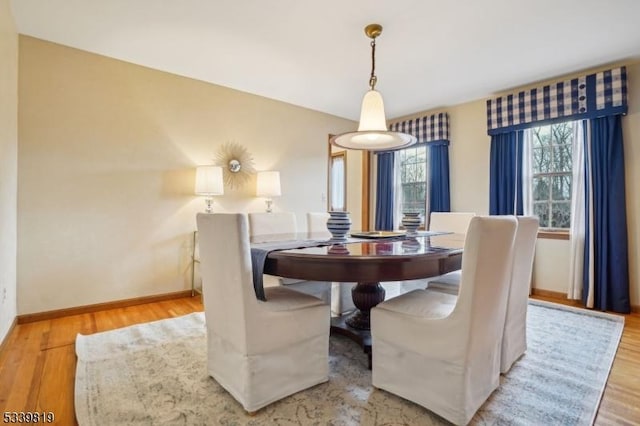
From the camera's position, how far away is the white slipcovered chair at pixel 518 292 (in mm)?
1808

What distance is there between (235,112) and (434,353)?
3.53 meters

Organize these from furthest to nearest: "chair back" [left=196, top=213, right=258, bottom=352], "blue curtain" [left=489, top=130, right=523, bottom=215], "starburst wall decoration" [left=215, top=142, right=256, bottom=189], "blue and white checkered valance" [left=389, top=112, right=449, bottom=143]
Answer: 1. "blue and white checkered valance" [left=389, top=112, right=449, bottom=143]
2. "starburst wall decoration" [left=215, top=142, right=256, bottom=189]
3. "blue curtain" [left=489, top=130, right=523, bottom=215]
4. "chair back" [left=196, top=213, right=258, bottom=352]

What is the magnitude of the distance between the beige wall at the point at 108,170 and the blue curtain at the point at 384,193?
226 centimetres

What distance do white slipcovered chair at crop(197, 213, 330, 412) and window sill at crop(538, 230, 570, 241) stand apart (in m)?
3.18

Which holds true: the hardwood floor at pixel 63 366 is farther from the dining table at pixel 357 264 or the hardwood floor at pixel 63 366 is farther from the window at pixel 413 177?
the window at pixel 413 177

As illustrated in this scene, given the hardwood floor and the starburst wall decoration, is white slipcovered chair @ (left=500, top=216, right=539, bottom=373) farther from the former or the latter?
the starburst wall decoration

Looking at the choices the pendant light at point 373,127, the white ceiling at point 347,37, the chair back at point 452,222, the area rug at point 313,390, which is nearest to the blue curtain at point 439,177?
the white ceiling at point 347,37

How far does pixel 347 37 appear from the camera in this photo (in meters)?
2.71

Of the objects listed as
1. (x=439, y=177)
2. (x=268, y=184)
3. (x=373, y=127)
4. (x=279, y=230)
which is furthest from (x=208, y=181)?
(x=439, y=177)

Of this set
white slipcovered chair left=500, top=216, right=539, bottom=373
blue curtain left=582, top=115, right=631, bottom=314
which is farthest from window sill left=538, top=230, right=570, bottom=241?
white slipcovered chair left=500, top=216, right=539, bottom=373

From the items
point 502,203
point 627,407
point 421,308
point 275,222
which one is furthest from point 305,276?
point 502,203

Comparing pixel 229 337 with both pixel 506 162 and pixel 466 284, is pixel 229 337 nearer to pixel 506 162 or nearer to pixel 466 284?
pixel 466 284

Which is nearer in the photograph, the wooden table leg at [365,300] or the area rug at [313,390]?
the area rug at [313,390]

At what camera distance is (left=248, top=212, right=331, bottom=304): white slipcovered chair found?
237 cm
